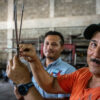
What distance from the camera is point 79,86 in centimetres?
75

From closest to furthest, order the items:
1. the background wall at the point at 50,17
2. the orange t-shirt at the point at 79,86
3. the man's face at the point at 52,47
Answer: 1. the orange t-shirt at the point at 79,86
2. the man's face at the point at 52,47
3. the background wall at the point at 50,17

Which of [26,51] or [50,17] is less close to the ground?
[50,17]

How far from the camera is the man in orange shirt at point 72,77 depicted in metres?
0.67

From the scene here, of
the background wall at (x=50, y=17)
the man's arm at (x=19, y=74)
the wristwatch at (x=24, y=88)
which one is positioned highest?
the background wall at (x=50, y=17)

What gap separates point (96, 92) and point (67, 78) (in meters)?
0.28

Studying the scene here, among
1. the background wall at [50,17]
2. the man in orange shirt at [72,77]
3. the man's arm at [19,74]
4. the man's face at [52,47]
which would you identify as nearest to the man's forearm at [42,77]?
the man in orange shirt at [72,77]

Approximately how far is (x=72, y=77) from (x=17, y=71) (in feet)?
1.20

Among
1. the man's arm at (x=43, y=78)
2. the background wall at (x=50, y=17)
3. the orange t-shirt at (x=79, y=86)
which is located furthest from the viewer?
the background wall at (x=50, y=17)

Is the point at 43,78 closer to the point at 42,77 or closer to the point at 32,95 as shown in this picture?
the point at 42,77

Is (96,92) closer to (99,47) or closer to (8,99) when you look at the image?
(99,47)

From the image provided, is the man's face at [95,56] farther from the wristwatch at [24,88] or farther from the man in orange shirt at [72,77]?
the wristwatch at [24,88]

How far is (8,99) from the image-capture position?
2.88 metres

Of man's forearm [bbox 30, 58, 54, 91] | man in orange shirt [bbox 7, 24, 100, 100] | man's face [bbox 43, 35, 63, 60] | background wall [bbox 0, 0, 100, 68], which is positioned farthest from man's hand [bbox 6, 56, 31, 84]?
background wall [bbox 0, 0, 100, 68]

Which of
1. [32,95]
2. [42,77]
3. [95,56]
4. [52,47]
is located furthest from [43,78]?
[52,47]
